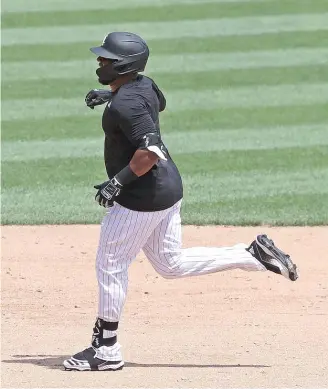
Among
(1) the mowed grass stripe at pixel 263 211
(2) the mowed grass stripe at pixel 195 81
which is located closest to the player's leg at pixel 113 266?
(1) the mowed grass stripe at pixel 263 211

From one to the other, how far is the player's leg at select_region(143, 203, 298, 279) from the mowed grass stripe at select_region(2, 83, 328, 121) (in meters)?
6.54

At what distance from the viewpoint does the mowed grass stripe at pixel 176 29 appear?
15.0m

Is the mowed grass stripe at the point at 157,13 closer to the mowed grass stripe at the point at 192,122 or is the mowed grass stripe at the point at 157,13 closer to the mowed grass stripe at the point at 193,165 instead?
the mowed grass stripe at the point at 192,122

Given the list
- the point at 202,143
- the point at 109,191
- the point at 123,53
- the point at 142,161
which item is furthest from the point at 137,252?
the point at 202,143

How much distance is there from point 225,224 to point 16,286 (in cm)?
227

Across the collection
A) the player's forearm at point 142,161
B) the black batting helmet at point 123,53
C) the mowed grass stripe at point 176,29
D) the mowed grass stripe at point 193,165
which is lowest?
the mowed grass stripe at point 176,29

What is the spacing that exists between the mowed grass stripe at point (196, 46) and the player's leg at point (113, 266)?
8.83 metres

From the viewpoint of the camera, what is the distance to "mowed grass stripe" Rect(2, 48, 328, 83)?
45.3 feet

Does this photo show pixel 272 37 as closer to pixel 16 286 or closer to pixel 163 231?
pixel 16 286

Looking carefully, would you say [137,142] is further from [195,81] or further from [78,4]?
[78,4]

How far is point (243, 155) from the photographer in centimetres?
1098

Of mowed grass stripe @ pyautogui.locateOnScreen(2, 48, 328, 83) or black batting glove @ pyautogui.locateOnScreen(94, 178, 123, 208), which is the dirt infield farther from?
mowed grass stripe @ pyautogui.locateOnScreen(2, 48, 328, 83)

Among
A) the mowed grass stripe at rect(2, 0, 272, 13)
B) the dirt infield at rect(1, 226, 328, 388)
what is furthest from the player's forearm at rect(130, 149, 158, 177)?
the mowed grass stripe at rect(2, 0, 272, 13)

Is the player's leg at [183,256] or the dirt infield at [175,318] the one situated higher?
the player's leg at [183,256]
